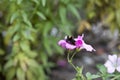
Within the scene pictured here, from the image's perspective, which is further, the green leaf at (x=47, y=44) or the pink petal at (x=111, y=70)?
the green leaf at (x=47, y=44)

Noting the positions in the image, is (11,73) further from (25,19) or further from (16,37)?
(25,19)

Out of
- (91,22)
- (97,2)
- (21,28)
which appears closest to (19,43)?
(21,28)

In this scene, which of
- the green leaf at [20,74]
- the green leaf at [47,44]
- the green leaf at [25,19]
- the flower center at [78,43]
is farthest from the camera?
the green leaf at [47,44]

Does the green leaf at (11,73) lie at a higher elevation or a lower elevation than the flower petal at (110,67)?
higher

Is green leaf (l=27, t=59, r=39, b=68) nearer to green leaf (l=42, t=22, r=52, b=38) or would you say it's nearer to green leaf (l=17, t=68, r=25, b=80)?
green leaf (l=17, t=68, r=25, b=80)

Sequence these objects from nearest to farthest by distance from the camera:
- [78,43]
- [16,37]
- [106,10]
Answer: [78,43], [16,37], [106,10]

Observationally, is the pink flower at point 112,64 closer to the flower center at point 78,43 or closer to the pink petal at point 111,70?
the pink petal at point 111,70

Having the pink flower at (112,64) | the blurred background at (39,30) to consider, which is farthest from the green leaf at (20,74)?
the pink flower at (112,64)

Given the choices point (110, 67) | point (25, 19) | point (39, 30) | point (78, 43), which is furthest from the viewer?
point (39, 30)

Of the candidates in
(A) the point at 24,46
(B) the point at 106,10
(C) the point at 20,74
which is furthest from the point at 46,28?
(B) the point at 106,10
